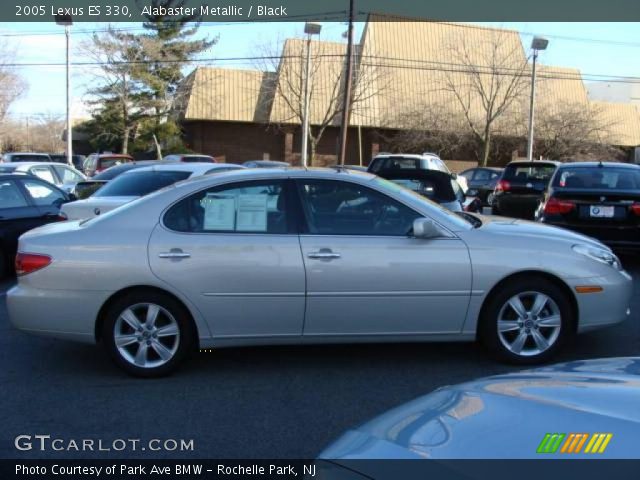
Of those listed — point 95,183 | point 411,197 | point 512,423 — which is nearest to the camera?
point 512,423

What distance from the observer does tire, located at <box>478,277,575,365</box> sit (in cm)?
505

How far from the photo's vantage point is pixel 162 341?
494cm

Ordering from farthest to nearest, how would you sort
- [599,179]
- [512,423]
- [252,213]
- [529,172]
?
1. [529,172]
2. [599,179]
3. [252,213]
4. [512,423]

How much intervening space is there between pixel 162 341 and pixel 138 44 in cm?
3898

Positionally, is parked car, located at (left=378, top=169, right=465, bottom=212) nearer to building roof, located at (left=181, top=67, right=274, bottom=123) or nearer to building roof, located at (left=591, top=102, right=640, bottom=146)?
building roof, located at (left=181, top=67, right=274, bottom=123)

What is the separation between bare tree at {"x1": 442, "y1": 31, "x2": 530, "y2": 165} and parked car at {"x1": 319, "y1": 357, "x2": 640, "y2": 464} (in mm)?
36855

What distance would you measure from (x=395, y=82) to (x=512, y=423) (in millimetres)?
38599

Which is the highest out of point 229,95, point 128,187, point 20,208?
point 229,95

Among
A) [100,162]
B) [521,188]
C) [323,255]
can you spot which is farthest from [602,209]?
[100,162]

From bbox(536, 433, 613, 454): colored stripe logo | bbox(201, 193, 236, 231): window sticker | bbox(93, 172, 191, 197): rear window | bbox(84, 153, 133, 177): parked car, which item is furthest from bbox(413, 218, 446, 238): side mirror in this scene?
bbox(84, 153, 133, 177): parked car

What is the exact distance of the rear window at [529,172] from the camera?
1503 cm

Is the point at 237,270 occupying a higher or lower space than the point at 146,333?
higher

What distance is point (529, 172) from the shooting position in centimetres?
1517

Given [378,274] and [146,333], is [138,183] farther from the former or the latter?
[378,274]
